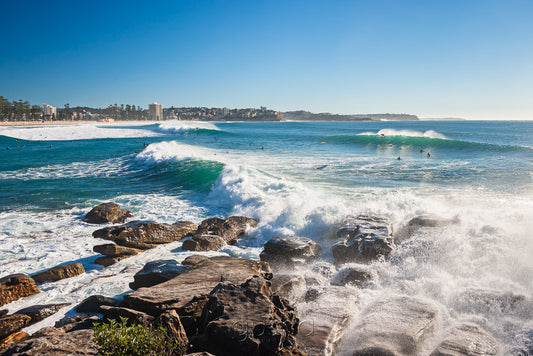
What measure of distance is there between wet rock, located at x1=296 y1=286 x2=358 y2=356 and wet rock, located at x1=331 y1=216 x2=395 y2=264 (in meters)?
2.05

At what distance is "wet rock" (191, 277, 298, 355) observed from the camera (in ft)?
12.1

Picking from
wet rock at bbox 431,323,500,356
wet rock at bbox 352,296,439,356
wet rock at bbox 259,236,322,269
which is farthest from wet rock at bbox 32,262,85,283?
wet rock at bbox 431,323,500,356

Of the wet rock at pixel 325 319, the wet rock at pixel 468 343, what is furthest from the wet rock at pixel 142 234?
the wet rock at pixel 468 343

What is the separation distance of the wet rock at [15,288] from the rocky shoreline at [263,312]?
0.02 m

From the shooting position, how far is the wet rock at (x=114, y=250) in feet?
28.1

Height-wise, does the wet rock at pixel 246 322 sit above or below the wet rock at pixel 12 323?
above

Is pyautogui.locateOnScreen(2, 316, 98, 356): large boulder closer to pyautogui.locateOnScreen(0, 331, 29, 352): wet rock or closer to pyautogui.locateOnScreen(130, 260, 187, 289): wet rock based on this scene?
pyautogui.locateOnScreen(0, 331, 29, 352): wet rock

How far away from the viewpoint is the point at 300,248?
7.99 m

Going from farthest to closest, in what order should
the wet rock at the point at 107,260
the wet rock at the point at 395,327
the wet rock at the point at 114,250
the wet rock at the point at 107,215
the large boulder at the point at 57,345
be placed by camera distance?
the wet rock at the point at 107,215
the wet rock at the point at 114,250
the wet rock at the point at 107,260
the wet rock at the point at 395,327
the large boulder at the point at 57,345

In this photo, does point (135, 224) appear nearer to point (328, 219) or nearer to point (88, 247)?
point (88, 247)

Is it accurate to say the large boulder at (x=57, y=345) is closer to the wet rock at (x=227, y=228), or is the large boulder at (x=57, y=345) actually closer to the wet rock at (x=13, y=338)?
the wet rock at (x=13, y=338)

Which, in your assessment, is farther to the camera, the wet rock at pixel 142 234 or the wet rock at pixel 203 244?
the wet rock at pixel 142 234

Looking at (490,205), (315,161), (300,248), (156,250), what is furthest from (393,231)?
(315,161)

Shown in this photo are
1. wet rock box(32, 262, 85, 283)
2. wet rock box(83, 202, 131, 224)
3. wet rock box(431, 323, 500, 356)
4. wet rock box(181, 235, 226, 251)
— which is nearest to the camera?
wet rock box(431, 323, 500, 356)
